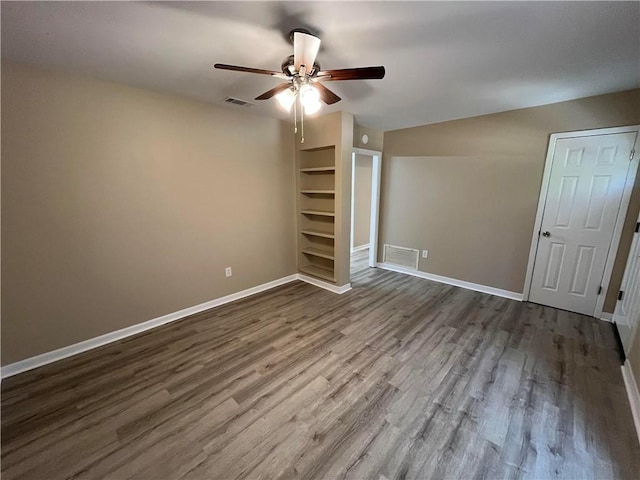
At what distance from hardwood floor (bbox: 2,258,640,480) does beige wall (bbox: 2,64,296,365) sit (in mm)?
440

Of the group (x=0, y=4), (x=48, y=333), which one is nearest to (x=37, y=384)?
(x=48, y=333)

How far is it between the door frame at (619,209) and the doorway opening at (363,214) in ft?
7.19

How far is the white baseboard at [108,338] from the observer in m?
2.10

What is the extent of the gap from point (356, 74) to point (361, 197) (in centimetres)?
430

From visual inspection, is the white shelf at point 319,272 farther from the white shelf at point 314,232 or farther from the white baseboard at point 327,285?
the white shelf at point 314,232

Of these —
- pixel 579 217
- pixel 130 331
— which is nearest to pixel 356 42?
pixel 579 217

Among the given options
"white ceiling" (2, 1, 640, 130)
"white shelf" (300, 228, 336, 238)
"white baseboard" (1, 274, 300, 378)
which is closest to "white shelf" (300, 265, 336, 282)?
"white shelf" (300, 228, 336, 238)

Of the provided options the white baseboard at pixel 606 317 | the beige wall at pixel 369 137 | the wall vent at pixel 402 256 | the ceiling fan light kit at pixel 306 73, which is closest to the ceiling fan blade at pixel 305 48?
the ceiling fan light kit at pixel 306 73

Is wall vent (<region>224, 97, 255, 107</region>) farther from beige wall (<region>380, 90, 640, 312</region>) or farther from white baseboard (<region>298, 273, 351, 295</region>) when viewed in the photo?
white baseboard (<region>298, 273, 351, 295</region>)

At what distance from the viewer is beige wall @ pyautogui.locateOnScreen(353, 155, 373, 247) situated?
557 centimetres

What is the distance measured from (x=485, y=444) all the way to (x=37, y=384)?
320 cm

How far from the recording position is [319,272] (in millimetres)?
4027

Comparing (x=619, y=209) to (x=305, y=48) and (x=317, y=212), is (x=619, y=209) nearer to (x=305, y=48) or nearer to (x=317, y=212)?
(x=317, y=212)

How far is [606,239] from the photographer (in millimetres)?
2752
